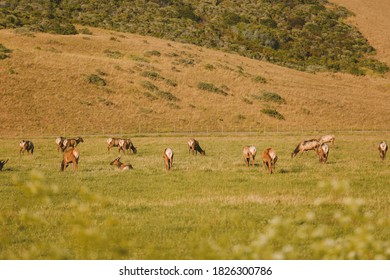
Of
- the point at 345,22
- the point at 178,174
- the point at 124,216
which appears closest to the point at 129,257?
the point at 124,216

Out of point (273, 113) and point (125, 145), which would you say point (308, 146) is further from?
point (273, 113)

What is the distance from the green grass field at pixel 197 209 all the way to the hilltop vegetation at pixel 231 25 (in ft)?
263

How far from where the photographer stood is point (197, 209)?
13500 mm

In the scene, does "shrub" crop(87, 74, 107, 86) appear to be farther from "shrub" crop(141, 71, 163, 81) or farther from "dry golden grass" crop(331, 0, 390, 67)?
"dry golden grass" crop(331, 0, 390, 67)

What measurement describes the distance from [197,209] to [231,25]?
114 m

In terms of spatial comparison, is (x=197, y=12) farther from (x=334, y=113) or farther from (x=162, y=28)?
(x=334, y=113)

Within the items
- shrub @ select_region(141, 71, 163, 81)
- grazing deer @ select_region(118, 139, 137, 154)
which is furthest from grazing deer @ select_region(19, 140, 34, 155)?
shrub @ select_region(141, 71, 163, 81)

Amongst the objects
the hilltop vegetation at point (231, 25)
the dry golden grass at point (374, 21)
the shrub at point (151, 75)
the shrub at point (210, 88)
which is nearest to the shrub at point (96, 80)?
the shrub at point (151, 75)

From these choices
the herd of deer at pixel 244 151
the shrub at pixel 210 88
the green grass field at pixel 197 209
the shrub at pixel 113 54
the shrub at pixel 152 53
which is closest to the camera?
the green grass field at pixel 197 209

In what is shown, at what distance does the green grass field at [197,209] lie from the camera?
14.2 feet

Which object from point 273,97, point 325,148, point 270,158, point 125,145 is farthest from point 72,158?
point 273,97

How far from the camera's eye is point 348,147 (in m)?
35.2

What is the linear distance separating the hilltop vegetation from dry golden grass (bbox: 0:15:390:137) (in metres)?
11.4

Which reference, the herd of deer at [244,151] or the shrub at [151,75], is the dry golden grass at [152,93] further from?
the herd of deer at [244,151]
